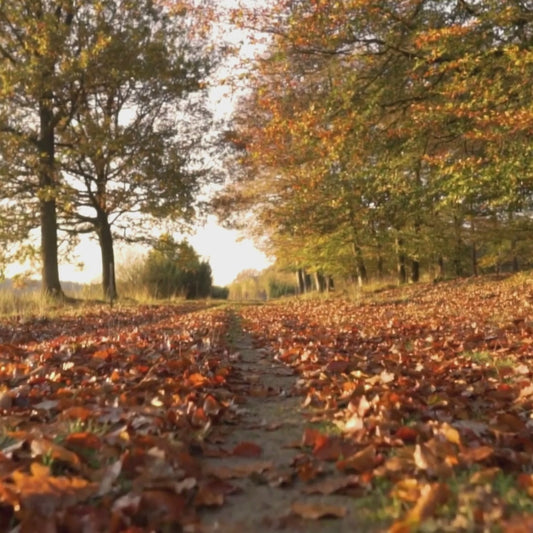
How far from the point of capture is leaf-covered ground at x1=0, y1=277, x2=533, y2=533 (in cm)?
191

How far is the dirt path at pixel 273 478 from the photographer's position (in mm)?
1909

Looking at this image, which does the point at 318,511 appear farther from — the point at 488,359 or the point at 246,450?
the point at 488,359

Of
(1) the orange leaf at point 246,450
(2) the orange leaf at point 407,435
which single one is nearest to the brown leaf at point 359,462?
(2) the orange leaf at point 407,435

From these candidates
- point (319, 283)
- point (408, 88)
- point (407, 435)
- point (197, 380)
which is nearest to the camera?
point (407, 435)

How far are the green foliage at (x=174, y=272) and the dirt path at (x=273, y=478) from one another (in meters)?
18.8

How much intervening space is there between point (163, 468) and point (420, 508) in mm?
964

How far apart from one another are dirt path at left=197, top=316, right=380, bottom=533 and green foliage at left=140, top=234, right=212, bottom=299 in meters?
18.8

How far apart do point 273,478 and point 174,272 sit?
960 inches

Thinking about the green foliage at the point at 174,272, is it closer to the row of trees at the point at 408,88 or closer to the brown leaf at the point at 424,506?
the row of trees at the point at 408,88

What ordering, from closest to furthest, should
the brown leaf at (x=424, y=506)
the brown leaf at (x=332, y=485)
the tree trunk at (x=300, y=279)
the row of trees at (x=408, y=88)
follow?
the brown leaf at (x=424, y=506) < the brown leaf at (x=332, y=485) < the row of trees at (x=408, y=88) < the tree trunk at (x=300, y=279)

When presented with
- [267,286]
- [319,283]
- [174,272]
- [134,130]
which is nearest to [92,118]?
[134,130]

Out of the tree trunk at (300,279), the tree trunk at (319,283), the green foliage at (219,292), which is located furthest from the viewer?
the tree trunk at (300,279)

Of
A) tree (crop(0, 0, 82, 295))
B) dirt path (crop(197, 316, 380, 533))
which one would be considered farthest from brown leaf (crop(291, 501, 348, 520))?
tree (crop(0, 0, 82, 295))

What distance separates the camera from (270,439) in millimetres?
2979
